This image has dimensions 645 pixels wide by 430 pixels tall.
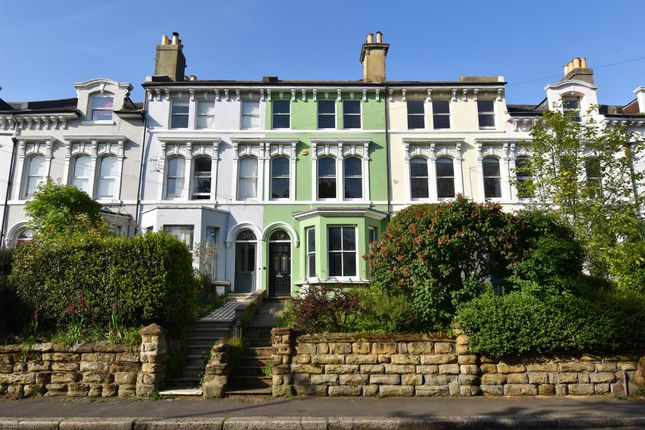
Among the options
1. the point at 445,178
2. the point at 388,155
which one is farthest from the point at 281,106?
the point at 445,178

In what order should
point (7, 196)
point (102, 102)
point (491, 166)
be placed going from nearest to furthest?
point (7, 196) < point (491, 166) < point (102, 102)

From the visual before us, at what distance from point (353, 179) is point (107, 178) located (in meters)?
11.3

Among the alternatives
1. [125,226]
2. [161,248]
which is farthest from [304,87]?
[161,248]

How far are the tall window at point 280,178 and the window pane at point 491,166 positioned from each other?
9282mm

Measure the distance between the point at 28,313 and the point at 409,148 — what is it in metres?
15.9

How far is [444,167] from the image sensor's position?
67.5 ft

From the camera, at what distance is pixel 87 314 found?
33.3ft

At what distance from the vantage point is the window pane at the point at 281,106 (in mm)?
20891

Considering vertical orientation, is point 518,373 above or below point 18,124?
below

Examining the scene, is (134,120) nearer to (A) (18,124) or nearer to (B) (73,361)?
(A) (18,124)

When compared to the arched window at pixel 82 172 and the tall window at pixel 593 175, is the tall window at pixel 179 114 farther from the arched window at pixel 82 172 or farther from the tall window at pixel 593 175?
the tall window at pixel 593 175

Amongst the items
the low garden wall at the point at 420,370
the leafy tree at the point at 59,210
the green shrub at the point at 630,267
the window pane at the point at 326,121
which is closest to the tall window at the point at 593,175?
the green shrub at the point at 630,267

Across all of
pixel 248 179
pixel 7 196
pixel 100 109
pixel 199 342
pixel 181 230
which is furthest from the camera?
pixel 100 109

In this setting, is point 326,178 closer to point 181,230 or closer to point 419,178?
point 419,178
